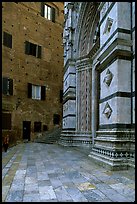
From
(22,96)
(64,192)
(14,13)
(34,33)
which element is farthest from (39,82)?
(64,192)

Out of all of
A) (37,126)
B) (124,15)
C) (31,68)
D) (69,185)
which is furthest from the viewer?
(31,68)

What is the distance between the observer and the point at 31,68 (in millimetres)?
22781

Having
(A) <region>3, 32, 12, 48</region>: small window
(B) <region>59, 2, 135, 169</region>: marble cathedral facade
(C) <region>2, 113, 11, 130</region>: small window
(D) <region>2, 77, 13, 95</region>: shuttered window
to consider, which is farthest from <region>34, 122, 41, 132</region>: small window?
(B) <region>59, 2, 135, 169</region>: marble cathedral facade

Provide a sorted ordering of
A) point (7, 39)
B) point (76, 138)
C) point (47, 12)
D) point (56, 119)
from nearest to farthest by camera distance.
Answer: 1. point (76, 138)
2. point (7, 39)
3. point (56, 119)
4. point (47, 12)

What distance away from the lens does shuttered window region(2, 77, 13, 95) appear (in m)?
20.1

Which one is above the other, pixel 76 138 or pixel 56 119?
pixel 56 119

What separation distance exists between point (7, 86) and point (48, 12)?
33.8 feet

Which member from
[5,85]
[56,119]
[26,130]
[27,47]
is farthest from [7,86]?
[56,119]

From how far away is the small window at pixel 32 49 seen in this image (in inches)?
883

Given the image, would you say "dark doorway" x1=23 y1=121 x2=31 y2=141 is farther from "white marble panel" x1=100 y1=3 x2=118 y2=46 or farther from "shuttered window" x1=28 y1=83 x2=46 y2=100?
"white marble panel" x1=100 y1=3 x2=118 y2=46

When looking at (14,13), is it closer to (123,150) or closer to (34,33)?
(34,33)

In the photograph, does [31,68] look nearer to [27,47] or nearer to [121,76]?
[27,47]

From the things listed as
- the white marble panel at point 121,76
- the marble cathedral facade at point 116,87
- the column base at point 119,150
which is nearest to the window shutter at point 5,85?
the marble cathedral facade at point 116,87

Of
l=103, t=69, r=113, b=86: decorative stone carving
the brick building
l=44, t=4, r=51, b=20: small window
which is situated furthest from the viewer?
l=44, t=4, r=51, b=20: small window
